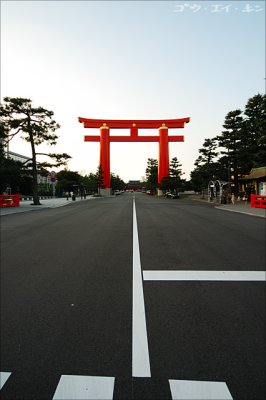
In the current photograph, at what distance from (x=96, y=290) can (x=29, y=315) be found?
3.21 ft

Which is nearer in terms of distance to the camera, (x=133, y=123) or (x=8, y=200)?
(x=8, y=200)

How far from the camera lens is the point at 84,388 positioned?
192 centimetres

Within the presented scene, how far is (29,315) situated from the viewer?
118 inches

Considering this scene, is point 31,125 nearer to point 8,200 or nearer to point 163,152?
point 8,200

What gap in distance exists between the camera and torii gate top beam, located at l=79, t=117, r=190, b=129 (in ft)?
172

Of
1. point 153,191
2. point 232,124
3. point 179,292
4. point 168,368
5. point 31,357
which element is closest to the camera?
point 168,368

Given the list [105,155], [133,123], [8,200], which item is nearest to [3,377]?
[8,200]

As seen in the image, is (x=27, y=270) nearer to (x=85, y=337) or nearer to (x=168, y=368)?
(x=85, y=337)

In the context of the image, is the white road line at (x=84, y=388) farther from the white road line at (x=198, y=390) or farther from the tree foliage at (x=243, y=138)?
the tree foliage at (x=243, y=138)

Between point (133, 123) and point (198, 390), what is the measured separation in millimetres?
52620

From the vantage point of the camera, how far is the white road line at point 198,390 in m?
1.83

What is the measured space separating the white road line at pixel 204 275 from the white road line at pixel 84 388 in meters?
2.27

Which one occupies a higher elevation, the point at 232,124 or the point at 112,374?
the point at 232,124

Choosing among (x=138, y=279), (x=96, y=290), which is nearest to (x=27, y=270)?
(x=96, y=290)
